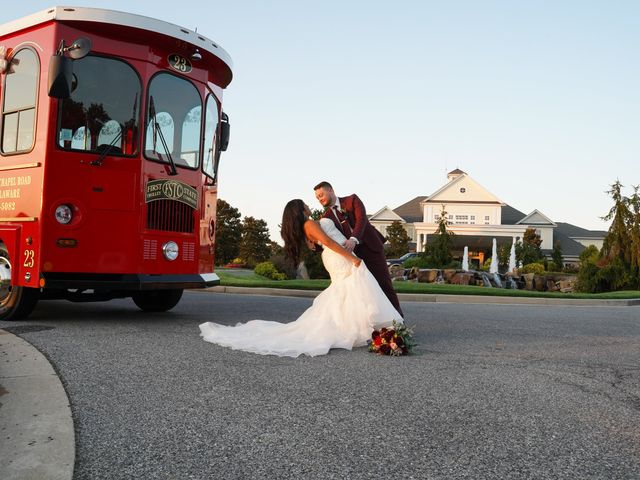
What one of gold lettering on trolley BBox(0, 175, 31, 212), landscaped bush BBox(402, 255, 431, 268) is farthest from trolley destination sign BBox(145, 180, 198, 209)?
landscaped bush BBox(402, 255, 431, 268)

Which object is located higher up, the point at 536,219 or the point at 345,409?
the point at 536,219

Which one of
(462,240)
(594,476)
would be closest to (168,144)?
(594,476)

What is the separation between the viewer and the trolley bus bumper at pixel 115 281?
21.9 feet

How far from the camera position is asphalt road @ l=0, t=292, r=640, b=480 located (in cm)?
283

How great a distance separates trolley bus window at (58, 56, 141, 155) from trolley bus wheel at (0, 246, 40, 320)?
1651 millimetres

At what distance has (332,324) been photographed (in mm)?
6426

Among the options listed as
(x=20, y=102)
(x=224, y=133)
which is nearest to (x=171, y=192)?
(x=224, y=133)

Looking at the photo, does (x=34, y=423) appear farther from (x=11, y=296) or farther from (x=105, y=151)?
(x=11, y=296)

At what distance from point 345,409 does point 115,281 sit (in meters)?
4.06

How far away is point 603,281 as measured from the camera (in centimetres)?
2512

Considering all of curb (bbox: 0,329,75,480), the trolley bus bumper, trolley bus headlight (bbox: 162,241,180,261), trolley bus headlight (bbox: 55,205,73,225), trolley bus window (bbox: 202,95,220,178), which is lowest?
curb (bbox: 0,329,75,480)

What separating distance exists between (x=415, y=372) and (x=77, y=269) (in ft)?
13.1

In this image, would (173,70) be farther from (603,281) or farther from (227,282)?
(603,281)

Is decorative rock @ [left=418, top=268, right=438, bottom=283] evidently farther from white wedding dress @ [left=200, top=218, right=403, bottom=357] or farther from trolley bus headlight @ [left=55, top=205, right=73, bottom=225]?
trolley bus headlight @ [left=55, top=205, right=73, bottom=225]
